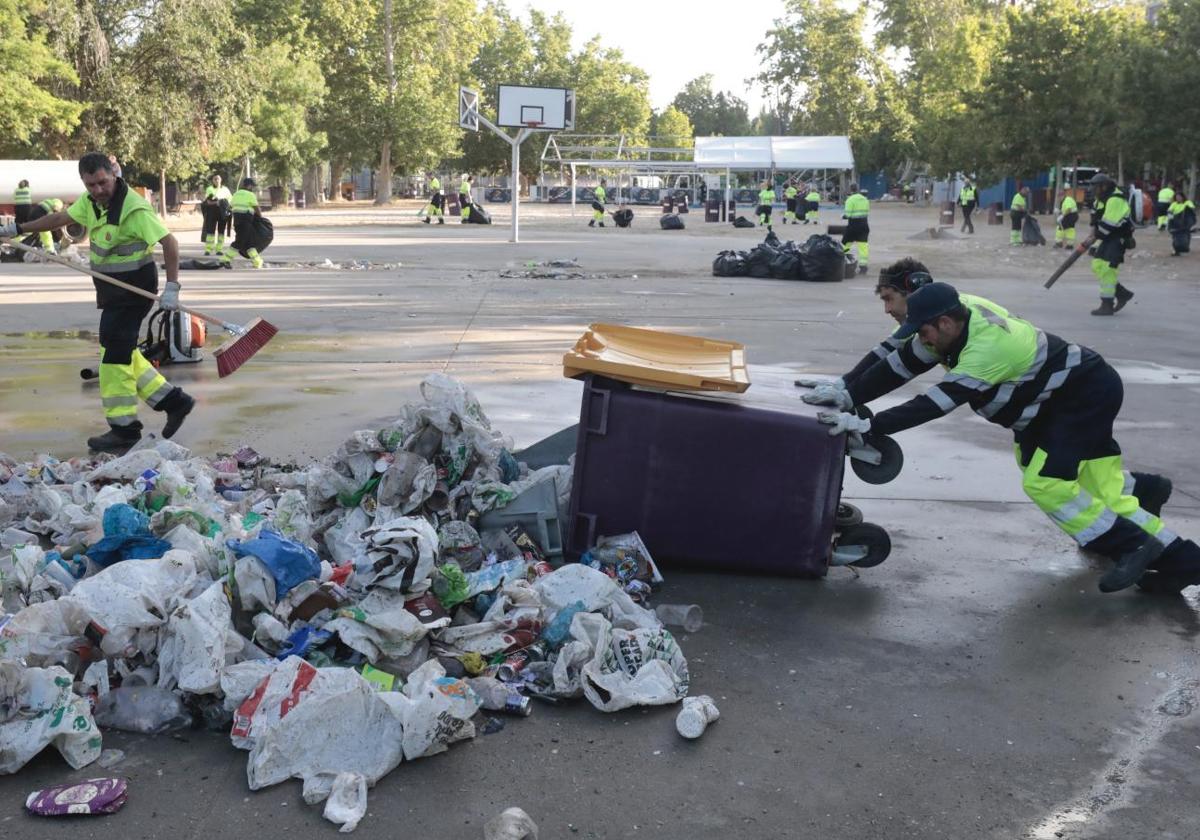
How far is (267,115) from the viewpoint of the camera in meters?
48.7

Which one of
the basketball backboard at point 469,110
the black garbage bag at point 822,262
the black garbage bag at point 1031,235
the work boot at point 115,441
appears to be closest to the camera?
the work boot at point 115,441

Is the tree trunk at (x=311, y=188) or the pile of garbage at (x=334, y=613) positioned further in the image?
the tree trunk at (x=311, y=188)

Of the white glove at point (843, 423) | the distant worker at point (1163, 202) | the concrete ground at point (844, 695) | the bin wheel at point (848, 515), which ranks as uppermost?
the distant worker at point (1163, 202)

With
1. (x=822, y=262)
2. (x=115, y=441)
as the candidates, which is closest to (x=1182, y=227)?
(x=822, y=262)

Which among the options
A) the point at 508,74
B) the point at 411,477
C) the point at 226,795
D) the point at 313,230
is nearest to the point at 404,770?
the point at 226,795

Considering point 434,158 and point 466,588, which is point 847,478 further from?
point 434,158

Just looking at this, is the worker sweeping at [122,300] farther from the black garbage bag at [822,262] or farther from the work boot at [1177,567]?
the black garbage bag at [822,262]

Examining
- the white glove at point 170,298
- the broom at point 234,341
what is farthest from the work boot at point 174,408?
the white glove at point 170,298

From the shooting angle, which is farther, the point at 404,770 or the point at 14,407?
the point at 14,407

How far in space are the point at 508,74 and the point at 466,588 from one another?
82.4 metres

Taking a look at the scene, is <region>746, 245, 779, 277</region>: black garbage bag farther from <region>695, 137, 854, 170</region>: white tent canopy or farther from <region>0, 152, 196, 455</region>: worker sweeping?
<region>695, 137, 854, 170</region>: white tent canopy

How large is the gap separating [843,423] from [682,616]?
39.2 inches

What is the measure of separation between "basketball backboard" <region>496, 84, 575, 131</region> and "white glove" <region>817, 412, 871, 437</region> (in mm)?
30969

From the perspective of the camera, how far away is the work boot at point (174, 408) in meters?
7.15
